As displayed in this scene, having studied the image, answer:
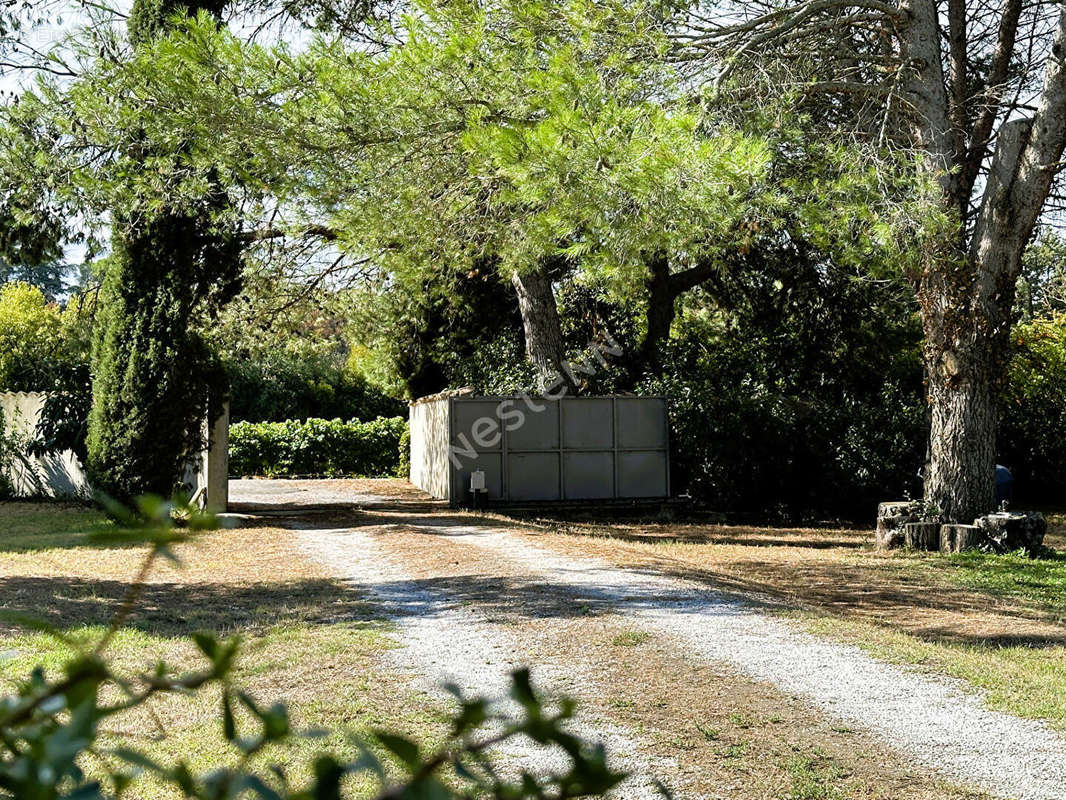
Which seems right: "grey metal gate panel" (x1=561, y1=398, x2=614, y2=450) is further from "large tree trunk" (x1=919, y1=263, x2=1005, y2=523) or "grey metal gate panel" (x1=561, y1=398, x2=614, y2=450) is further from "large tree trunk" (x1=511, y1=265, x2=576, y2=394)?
"large tree trunk" (x1=919, y1=263, x2=1005, y2=523)

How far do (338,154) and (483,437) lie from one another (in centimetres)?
752

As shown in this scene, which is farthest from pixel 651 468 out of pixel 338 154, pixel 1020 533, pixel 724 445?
pixel 338 154

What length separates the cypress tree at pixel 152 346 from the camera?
13531mm

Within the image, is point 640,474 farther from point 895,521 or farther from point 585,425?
point 895,521

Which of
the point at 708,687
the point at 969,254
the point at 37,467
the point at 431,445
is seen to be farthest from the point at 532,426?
the point at 708,687

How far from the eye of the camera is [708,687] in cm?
554

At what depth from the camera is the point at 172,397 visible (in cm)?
1369

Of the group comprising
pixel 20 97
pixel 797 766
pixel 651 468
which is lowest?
pixel 797 766

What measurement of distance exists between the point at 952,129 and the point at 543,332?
25.5ft

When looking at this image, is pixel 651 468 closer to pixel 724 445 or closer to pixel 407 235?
pixel 724 445

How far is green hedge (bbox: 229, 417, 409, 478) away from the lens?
2628cm

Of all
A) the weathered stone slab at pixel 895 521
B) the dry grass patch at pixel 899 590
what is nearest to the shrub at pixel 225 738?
the dry grass patch at pixel 899 590

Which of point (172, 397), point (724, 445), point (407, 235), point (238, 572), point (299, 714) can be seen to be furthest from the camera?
point (724, 445)

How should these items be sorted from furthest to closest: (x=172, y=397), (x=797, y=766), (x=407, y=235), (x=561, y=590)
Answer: (x=172, y=397), (x=407, y=235), (x=561, y=590), (x=797, y=766)
